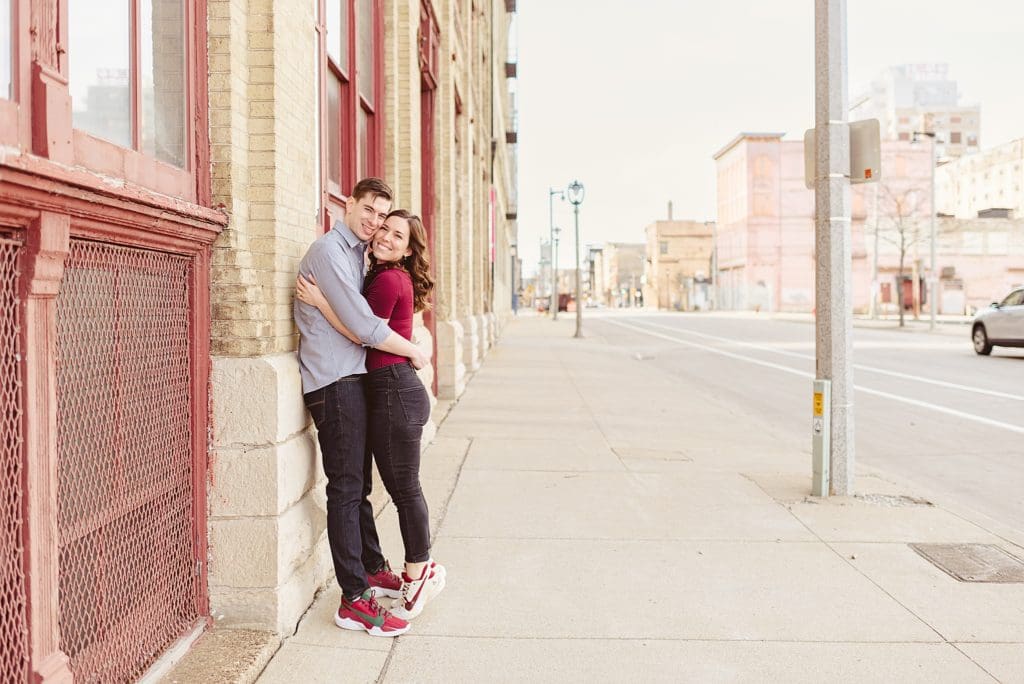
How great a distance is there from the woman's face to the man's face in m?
0.07

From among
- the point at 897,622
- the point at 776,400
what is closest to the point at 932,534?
the point at 897,622

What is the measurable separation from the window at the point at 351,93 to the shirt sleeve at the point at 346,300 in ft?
7.22

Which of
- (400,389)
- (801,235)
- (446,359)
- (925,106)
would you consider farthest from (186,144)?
(925,106)

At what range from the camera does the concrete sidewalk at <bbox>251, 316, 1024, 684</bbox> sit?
12.6 ft

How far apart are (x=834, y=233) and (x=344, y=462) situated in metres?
4.57

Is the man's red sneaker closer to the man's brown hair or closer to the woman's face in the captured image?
the woman's face

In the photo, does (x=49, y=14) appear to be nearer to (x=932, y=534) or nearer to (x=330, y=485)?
(x=330, y=485)

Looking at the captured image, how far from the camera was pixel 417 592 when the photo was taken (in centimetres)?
440

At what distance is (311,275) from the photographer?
13.4ft

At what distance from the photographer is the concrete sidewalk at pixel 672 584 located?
3.85m

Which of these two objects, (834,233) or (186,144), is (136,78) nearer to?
(186,144)

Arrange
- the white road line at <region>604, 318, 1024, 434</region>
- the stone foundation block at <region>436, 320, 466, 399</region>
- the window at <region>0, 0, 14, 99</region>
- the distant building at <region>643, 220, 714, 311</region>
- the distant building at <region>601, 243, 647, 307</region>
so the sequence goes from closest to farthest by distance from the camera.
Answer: the window at <region>0, 0, 14, 99</region> < the white road line at <region>604, 318, 1024, 434</region> < the stone foundation block at <region>436, 320, 466, 399</region> < the distant building at <region>643, 220, 714, 311</region> < the distant building at <region>601, 243, 647, 307</region>

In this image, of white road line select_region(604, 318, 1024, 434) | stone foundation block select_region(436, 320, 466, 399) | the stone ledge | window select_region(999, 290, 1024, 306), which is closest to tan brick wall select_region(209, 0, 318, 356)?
the stone ledge

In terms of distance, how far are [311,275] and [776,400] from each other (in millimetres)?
11884
